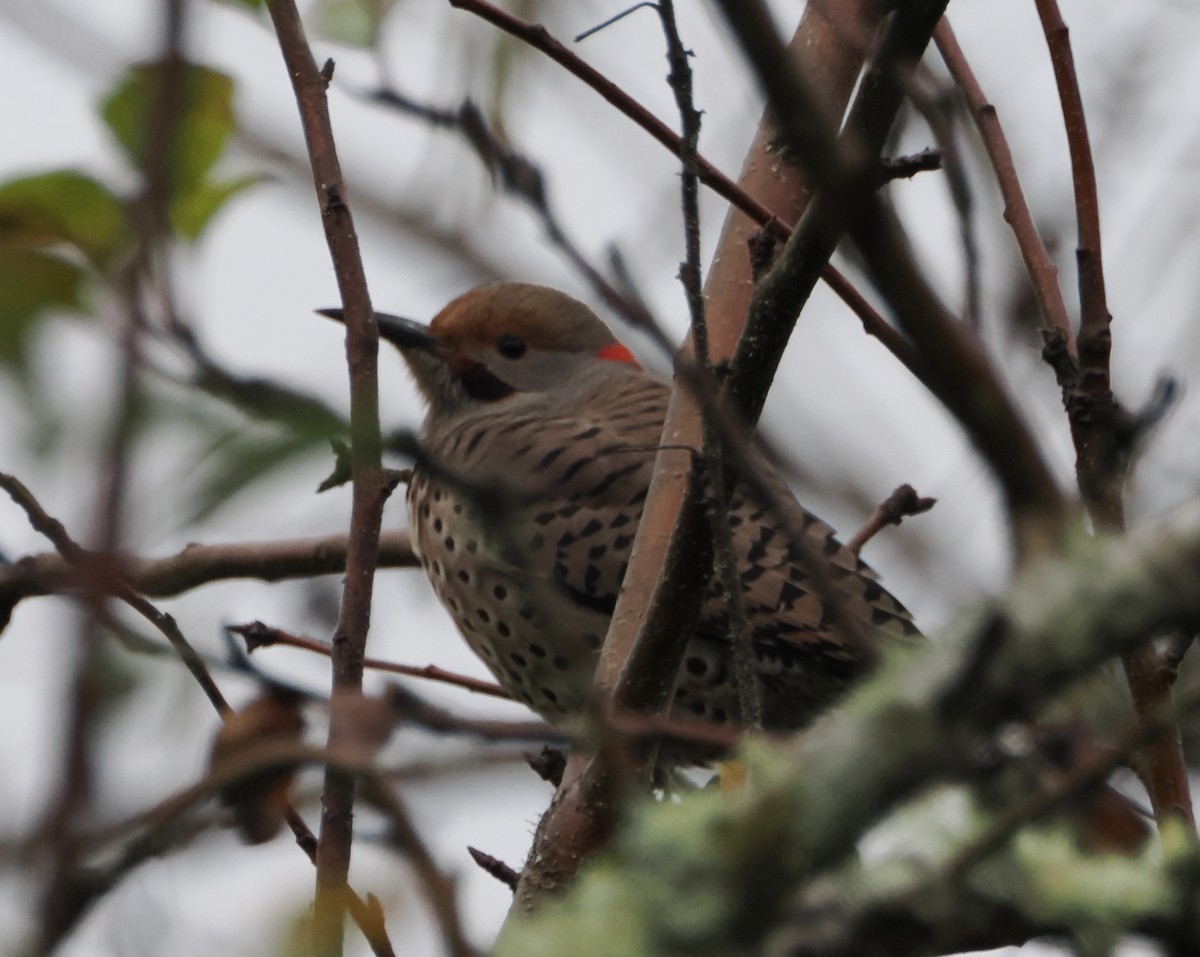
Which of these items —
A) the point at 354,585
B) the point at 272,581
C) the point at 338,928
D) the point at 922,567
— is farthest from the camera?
the point at 922,567

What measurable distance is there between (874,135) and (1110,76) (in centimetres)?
492

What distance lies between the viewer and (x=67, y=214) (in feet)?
6.30

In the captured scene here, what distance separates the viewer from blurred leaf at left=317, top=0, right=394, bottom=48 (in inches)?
109

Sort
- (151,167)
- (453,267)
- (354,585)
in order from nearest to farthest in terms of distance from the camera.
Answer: (151,167) → (354,585) → (453,267)

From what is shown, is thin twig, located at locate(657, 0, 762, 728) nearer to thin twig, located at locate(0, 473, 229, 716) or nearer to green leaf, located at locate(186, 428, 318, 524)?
thin twig, located at locate(0, 473, 229, 716)

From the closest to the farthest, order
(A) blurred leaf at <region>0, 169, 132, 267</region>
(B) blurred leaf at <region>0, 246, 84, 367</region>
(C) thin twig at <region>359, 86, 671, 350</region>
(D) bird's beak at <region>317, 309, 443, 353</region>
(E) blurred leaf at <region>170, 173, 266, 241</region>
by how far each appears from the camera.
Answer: (B) blurred leaf at <region>0, 246, 84, 367</region>
(A) blurred leaf at <region>0, 169, 132, 267</region>
(E) blurred leaf at <region>170, 173, 266, 241</region>
(C) thin twig at <region>359, 86, 671, 350</region>
(D) bird's beak at <region>317, 309, 443, 353</region>

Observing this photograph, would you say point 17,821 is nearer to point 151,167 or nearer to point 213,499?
point 213,499

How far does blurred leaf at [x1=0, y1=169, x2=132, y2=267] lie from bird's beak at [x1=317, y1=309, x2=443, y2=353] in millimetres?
3653

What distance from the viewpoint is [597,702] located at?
120 centimetres

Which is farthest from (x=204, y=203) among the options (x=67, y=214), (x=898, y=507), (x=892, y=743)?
(x=898, y=507)

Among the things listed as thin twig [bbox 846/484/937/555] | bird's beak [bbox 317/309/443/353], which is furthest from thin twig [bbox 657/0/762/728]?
bird's beak [bbox 317/309/443/353]

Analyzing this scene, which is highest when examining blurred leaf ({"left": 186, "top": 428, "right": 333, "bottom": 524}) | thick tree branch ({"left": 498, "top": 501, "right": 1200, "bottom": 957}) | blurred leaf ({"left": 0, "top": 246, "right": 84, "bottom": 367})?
blurred leaf ({"left": 0, "top": 246, "right": 84, "bottom": 367})

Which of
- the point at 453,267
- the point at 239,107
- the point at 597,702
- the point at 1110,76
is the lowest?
the point at 597,702

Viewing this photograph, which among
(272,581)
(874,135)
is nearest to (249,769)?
(874,135)
